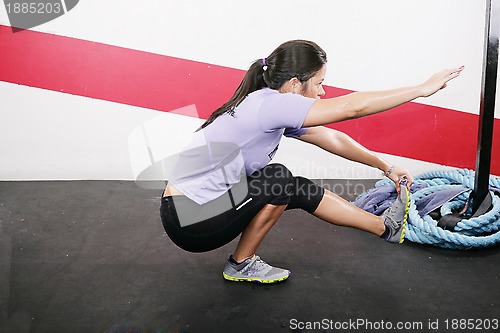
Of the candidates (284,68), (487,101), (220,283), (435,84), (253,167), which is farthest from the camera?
(487,101)

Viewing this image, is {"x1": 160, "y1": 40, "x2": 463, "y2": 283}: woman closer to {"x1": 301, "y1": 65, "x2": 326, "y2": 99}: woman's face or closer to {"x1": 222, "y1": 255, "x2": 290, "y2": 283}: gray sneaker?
{"x1": 301, "y1": 65, "x2": 326, "y2": 99}: woman's face

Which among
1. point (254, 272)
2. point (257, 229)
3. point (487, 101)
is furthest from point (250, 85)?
point (487, 101)

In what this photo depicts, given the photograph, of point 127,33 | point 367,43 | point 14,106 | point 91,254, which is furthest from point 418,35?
point 14,106

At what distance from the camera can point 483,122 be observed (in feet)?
7.77

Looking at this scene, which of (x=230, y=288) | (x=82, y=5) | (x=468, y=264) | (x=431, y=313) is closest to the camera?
(x=431, y=313)

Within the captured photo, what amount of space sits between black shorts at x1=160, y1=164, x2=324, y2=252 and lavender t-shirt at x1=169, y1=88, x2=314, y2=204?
0.03 metres

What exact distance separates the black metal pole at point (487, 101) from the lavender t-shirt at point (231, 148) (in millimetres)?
1021

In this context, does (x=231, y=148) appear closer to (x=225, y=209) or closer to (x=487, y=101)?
(x=225, y=209)

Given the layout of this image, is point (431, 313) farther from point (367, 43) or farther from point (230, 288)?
point (367, 43)

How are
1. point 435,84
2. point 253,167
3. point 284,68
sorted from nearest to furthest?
point 435,84 < point 284,68 < point 253,167

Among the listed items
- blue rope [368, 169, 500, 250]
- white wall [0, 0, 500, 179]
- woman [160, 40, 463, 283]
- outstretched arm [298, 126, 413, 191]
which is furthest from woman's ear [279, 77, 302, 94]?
white wall [0, 0, 500, 179]

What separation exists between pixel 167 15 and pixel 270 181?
1.69 m

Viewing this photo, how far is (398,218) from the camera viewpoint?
2.09m

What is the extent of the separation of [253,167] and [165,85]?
1.56 m
